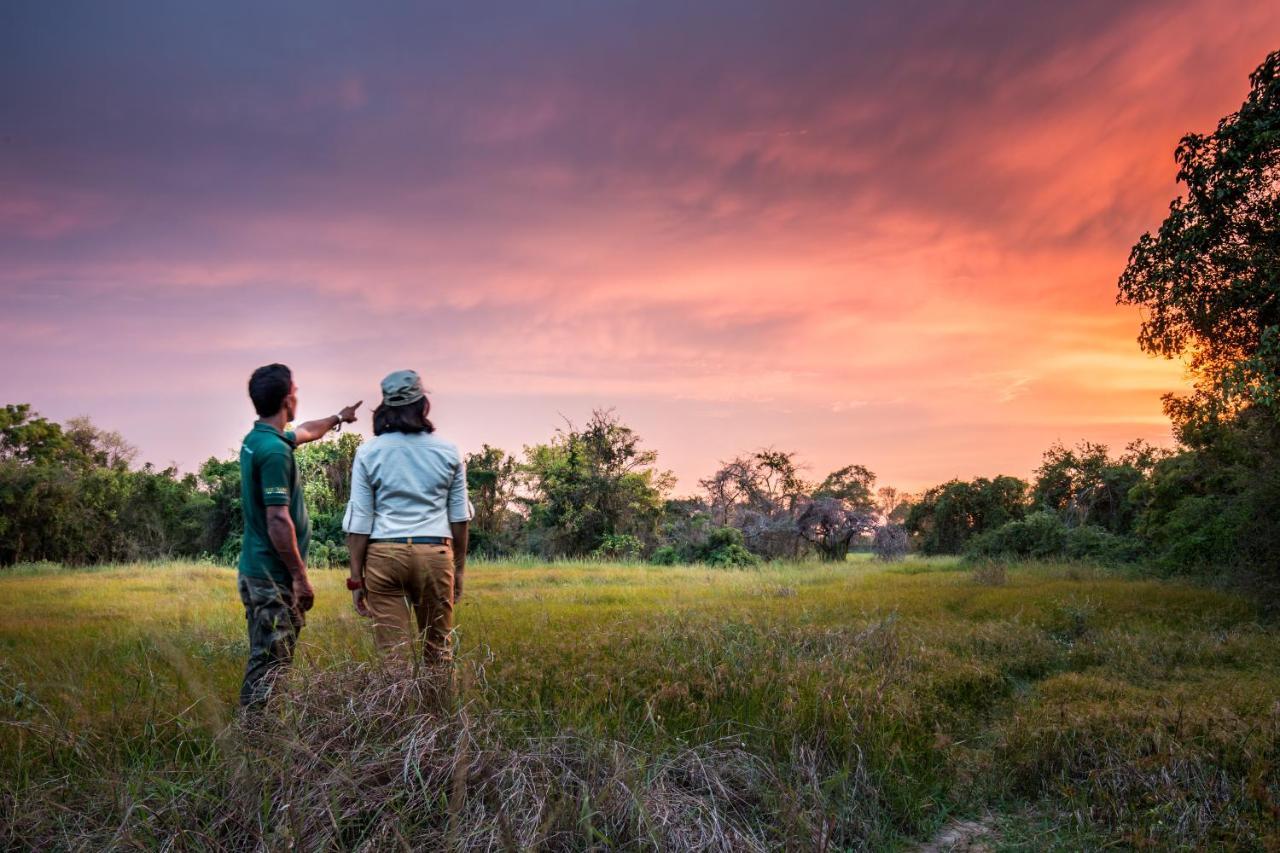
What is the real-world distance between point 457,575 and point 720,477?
32.3 meters

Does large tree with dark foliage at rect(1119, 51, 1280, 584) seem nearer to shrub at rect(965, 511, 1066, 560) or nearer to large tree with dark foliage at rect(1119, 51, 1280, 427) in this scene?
large tree with dark foliage at rect(1119, 51, 1280, 427)

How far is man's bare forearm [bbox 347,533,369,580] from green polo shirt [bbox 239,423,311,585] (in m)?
0.34

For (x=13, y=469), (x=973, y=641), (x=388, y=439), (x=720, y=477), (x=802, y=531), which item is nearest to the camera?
(x=388, y=439)

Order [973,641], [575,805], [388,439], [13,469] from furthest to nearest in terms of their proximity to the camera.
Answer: [13,469]
[973,641]
[388,439]
[575,805]

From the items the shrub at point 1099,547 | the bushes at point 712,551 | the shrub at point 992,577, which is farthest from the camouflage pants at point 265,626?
the shrub at point 1099,547

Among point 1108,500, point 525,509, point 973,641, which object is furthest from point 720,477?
point 973,641

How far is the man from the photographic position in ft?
15.2

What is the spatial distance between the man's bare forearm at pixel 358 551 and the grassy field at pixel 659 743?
45cm

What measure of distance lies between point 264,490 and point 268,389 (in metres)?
0.67

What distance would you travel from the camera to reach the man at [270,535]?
15.2 feet

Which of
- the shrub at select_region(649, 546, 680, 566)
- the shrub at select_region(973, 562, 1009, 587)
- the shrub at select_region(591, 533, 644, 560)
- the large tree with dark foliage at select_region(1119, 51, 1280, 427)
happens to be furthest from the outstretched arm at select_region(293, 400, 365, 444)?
the shrub at select_region(591, 533, 644, 560)

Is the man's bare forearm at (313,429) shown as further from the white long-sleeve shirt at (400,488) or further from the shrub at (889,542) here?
the shrub at (889,542)

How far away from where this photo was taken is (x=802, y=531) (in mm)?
34250

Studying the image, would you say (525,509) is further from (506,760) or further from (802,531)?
(506,760)
